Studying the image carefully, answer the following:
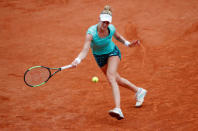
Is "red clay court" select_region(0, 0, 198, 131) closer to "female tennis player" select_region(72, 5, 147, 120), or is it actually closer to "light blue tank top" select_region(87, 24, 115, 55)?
"female tennis player" select_region(72, 5, 147, 120)

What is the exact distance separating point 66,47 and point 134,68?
2.36 meters

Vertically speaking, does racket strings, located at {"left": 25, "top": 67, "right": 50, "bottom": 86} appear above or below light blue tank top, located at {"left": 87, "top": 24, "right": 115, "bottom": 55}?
below

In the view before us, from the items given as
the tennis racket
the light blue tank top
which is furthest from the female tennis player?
the tennis racket

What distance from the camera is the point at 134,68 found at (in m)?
6.80

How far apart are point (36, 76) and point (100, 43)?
112cm

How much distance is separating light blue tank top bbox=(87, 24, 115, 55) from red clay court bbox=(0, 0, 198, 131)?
104 centimetres

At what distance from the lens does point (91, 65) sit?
7.16 m

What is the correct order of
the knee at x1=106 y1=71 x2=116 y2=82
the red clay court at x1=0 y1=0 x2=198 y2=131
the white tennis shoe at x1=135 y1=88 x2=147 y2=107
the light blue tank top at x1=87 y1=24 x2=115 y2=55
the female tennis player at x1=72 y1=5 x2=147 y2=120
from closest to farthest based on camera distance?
1. the female tennis player at x1=72 y1=5 x2=147 y2=120
2. the light blue tank top at x1=87 y1=24 x2=115 y2=55
3. the knee at x1=106 y1=71 x2=116 y2=82
4. the red clay court at x1=0 y1=0 x2=198 y2=131
5. the white tennis shoe at x1=135 y1=88 x2=147 y2=107

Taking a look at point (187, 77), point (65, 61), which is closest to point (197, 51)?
point (187, 77)

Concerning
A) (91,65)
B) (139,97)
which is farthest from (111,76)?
(91,65)

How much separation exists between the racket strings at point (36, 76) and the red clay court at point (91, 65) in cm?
58

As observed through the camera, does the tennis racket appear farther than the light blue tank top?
Yes

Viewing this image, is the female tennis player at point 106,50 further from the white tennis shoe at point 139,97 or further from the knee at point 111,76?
the white tennis shoe at point 139,97

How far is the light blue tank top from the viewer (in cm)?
420
